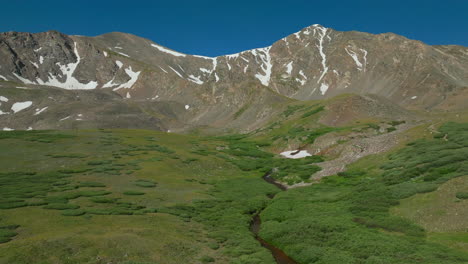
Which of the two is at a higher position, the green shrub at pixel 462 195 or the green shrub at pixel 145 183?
the green shrub at pixel 462 195

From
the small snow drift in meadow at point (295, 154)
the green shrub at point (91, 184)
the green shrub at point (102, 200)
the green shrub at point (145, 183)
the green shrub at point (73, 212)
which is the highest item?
the small snow drift in meadow at point (295, 154)

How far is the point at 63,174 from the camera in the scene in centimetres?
6481

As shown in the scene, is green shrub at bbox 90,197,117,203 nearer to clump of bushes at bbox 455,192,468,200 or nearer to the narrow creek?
the narrow creek

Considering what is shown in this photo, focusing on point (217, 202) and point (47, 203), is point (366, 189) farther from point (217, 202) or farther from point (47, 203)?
point (47, 203)

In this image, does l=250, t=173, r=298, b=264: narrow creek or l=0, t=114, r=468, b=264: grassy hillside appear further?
l=250, t=173, r=298, b=264: narrow creek

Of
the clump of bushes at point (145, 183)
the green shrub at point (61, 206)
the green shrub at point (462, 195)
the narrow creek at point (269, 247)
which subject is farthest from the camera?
the clump of bushes at point (145, 183)

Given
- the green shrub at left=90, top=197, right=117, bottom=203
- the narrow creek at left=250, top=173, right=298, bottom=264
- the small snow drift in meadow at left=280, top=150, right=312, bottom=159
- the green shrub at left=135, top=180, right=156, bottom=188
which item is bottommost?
the narrow creek at left=250, top=173, right=298, bottom=264

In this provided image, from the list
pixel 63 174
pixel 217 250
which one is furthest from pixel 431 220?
pixel 63 174

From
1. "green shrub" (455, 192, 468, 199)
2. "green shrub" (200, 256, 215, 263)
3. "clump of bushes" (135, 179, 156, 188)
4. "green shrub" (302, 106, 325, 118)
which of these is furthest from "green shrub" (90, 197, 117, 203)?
"green shrub" (302, 106, 325, 118)

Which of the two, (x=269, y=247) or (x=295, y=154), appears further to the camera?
(x=295, y=154)

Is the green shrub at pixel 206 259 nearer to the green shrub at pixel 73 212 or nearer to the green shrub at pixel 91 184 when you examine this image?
the green shrub at pixel 73 212

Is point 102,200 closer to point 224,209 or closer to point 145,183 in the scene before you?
point 145,183

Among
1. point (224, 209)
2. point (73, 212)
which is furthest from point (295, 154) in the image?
point (73, 212)

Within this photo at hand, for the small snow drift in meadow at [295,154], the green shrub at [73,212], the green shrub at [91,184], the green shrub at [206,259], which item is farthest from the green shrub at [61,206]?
the small snow drift in meadow at [295,154]
